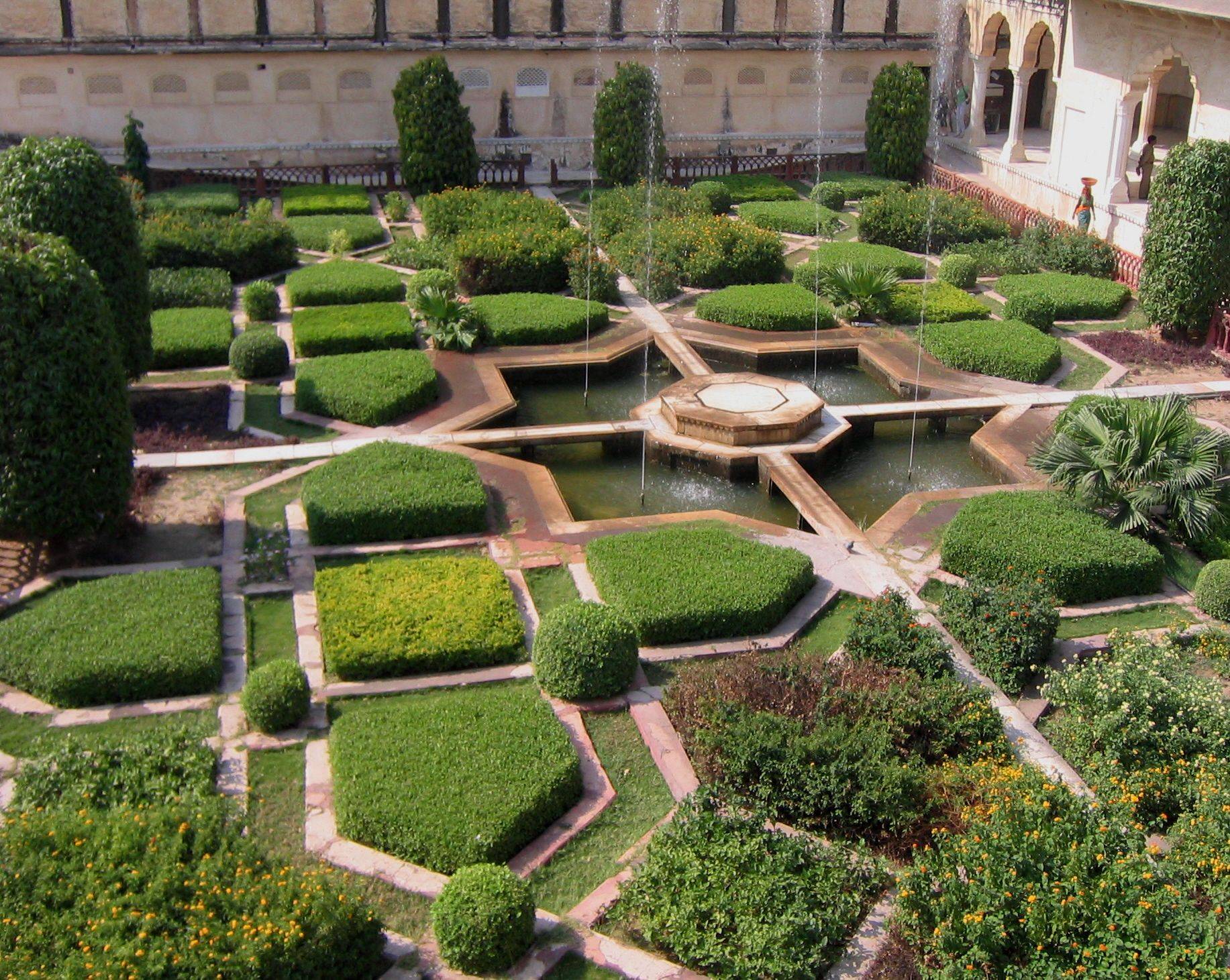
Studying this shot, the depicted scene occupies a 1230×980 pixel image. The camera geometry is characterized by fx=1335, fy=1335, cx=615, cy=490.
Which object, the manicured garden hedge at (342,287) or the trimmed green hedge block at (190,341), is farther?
the manicured garden hedge at (342,287)

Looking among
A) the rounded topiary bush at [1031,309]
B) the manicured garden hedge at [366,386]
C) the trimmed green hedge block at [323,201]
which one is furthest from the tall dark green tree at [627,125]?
the manicured garden hedge at [366,386]

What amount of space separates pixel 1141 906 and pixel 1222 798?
1556mm

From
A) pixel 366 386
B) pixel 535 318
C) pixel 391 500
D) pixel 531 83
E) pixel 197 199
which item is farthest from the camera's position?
pixel 531 83

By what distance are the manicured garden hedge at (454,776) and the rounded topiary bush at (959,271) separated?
1248 centimetres

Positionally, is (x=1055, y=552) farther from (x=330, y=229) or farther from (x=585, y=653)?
(x=330, y=229)

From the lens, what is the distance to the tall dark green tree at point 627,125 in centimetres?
2477

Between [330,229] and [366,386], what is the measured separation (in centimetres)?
764

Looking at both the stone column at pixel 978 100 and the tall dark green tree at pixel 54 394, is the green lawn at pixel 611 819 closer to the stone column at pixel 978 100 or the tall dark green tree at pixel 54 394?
the tall dark green tree at pixel 54 394

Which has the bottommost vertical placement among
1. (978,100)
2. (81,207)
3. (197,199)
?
(197,199)

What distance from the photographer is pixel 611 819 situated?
854 cm

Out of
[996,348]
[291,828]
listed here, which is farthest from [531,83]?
[291,828]

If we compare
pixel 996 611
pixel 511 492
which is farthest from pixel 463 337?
pixel 996 611

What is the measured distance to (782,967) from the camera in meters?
6.96

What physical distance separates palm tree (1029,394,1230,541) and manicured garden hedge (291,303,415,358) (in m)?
8.11
